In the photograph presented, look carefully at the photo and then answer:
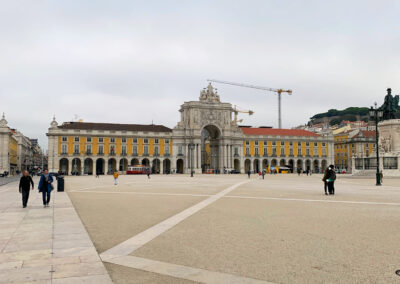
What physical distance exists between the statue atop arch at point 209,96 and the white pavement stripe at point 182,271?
89052 mm

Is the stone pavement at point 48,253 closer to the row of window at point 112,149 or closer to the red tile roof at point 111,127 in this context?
the row of window at point 112,149

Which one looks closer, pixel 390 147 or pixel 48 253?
pixel 48 253

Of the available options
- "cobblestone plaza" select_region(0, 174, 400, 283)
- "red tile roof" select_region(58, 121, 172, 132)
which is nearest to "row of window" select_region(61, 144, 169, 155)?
"red tile roof" select_region(58, 121, 172, 132)

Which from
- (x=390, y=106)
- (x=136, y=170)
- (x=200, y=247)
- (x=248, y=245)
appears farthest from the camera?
(x=136, y=170)

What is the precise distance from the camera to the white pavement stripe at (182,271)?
490cm

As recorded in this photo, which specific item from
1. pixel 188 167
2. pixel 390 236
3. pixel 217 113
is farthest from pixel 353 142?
pixel 390 236

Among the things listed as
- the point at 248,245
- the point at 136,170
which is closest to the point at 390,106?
the point at 248,245

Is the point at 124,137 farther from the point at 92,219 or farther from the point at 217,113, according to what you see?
the point at 92,219

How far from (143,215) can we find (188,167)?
3043 inches

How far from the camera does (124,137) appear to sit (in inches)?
3371

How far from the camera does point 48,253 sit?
6.28m

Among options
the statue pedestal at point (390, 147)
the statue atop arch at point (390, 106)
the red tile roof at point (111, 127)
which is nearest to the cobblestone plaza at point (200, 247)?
the statue pedestal at point (390, 147)

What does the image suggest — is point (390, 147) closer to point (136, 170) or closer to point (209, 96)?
point (136, 170)

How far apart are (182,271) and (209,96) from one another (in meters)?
91.2
